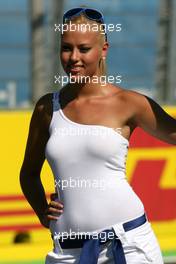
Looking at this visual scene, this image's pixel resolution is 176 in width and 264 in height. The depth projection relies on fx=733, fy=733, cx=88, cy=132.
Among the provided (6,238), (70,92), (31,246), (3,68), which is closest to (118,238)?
(70,92)

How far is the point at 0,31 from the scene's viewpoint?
34.2 feet

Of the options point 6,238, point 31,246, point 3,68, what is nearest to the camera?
point 31,246

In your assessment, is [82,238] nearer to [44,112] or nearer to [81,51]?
[44,112]

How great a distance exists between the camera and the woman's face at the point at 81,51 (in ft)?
8.62

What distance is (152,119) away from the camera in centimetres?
275

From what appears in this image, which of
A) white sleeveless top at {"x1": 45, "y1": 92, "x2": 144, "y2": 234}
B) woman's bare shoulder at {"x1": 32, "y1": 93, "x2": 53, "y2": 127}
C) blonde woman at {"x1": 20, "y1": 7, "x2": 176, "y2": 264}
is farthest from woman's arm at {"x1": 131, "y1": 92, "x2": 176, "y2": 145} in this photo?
woman's bare shoulder at {"x1": 32, "y1": 93, "x2": 53, "y2": 127}

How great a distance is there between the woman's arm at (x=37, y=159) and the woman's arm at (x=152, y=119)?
330 millimetres

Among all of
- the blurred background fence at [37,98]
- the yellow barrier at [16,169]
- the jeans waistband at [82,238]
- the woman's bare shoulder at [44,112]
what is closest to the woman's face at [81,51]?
the woman's bare shoulder at [44,112]

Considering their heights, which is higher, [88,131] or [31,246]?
[88,131]

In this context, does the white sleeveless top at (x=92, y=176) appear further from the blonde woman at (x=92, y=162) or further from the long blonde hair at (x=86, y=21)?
the long blonde hair at (x=86, y=21)

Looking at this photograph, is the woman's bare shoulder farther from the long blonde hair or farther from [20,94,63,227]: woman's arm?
the long blonde hair

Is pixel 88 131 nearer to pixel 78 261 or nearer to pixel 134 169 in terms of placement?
pixel 78 261

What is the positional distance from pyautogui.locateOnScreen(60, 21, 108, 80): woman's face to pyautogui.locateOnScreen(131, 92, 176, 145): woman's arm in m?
0.21

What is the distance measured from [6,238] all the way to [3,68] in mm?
4436
